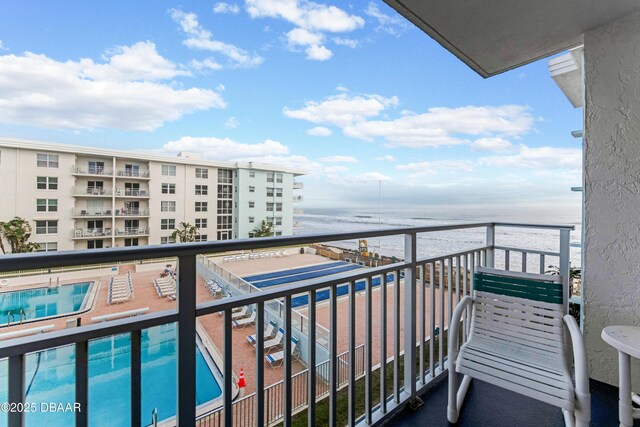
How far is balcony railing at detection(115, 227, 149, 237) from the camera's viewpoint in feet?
49.3

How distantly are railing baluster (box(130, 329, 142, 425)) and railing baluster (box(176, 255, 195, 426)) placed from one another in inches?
4.3

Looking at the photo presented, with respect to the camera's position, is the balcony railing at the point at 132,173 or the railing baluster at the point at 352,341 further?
the balcony railing at the point at 132,173

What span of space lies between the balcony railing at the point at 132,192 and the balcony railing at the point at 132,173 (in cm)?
66

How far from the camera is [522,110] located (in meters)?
14.0

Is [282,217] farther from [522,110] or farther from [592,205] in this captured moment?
[592,205]

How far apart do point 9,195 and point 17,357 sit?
16836mm

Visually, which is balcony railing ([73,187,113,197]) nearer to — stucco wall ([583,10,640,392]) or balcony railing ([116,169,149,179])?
balcony railing ([116,169,149,179])

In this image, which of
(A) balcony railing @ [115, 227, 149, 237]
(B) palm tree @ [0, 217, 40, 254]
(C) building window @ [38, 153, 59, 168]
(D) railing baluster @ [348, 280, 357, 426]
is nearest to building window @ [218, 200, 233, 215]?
(A) balcony railing @ [115, 227, 149, 237]

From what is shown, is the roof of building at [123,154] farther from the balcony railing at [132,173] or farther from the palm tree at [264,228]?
the palm tree at [264,228]

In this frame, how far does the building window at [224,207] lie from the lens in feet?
57.4

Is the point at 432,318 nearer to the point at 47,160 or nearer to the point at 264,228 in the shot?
the point at 264,228

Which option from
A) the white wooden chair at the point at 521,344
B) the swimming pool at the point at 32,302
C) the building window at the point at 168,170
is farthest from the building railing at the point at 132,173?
the white wooden chair at the point at 521,344

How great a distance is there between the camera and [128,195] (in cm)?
1532

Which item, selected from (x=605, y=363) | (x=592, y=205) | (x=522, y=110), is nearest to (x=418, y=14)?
(x=592, y=205)
